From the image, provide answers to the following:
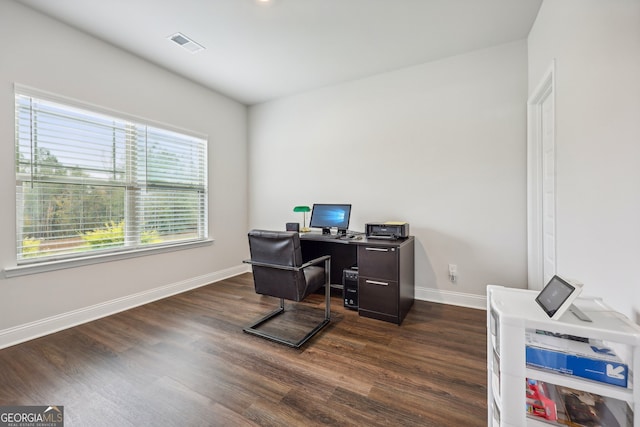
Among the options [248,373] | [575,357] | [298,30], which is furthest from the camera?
[298,30]

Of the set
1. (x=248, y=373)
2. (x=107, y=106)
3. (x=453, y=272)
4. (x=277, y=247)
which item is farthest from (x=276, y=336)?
(x=107, y=106)

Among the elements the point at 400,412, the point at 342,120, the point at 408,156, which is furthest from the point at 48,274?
the point at 408,156

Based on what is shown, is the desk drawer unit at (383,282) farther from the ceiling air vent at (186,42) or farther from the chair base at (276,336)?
the ceiling air vent at (186,42)

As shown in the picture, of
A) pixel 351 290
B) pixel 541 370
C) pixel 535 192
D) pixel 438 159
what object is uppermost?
pixel 438 159

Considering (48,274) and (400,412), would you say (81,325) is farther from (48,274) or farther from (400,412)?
(400,412)

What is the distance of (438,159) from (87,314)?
13.3 ft

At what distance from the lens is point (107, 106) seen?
2.77m

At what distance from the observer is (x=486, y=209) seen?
2861 millimetres

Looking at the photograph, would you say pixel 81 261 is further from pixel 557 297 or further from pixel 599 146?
pixel 599 146

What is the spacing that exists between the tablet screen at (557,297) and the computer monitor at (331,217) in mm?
2204

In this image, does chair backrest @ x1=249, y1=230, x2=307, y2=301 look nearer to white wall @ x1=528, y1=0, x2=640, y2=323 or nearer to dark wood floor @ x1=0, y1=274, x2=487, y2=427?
dark wood floor @ x1=0, y1=274, x2=487, y2=427

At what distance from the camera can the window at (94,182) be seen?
2.31 meters

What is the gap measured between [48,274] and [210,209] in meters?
1.85

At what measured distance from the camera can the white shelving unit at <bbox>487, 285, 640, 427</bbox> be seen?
84 cm
